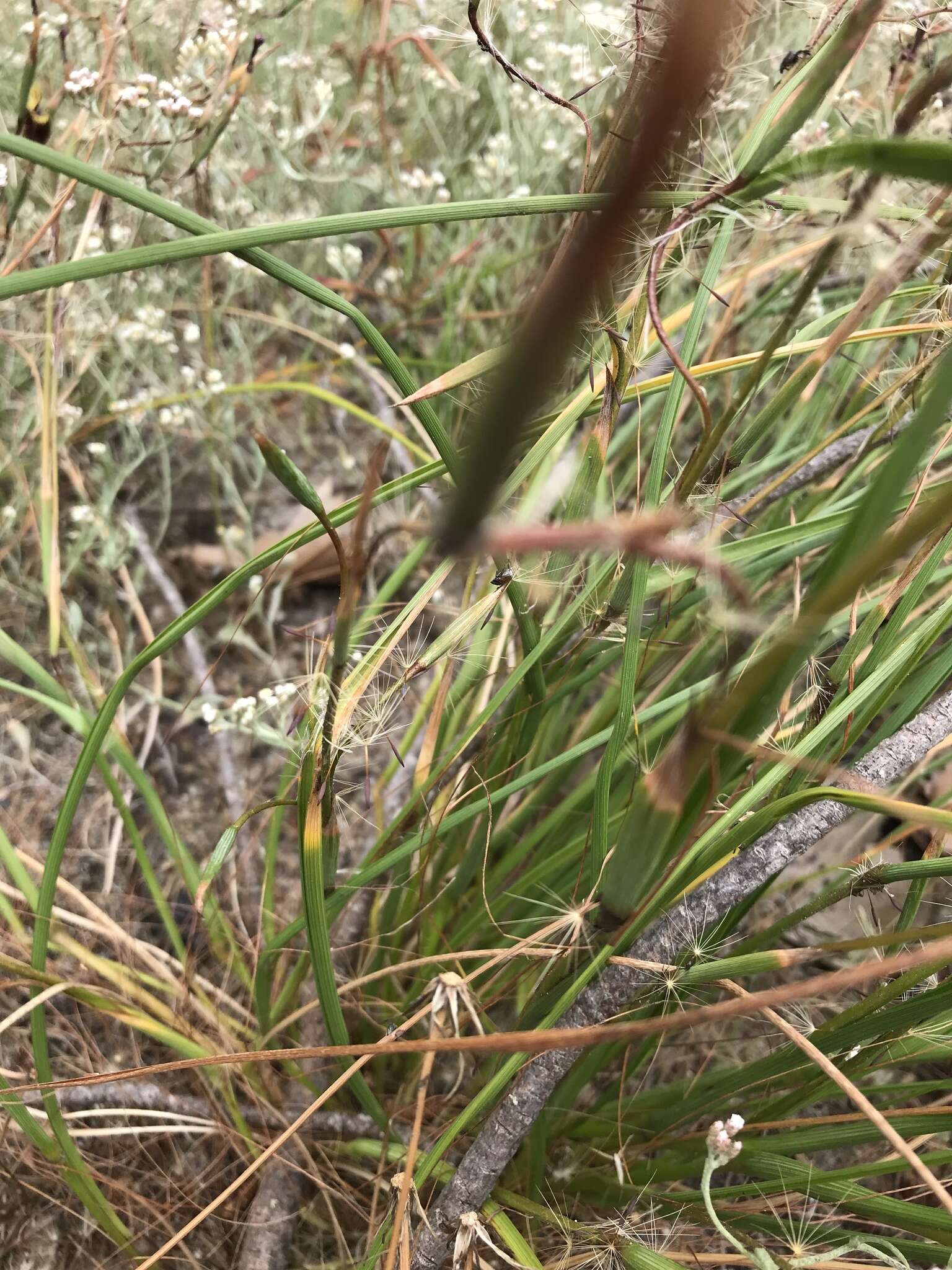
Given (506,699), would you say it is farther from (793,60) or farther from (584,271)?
(584,271)

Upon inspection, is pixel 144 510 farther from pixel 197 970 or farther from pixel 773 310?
pixel 773 310

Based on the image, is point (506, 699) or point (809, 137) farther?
point (809, 137)

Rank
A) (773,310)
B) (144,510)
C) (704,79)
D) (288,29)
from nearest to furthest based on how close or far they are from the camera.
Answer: (704,79) < (773,310) < (144,510) < (288,29)

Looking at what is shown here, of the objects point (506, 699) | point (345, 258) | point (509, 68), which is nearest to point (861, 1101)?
point (506, 699)

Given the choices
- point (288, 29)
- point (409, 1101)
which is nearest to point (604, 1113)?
point (409, 1101)

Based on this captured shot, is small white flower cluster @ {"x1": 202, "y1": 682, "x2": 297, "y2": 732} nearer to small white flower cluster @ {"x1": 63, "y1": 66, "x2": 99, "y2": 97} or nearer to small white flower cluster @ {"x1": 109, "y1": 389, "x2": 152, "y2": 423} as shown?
small white flower cluster @ {"x1": 109, "y1": 389, "x2": 152, "y2": 423}

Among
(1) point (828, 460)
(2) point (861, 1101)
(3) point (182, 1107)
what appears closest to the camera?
(2) point (861, 1101)
